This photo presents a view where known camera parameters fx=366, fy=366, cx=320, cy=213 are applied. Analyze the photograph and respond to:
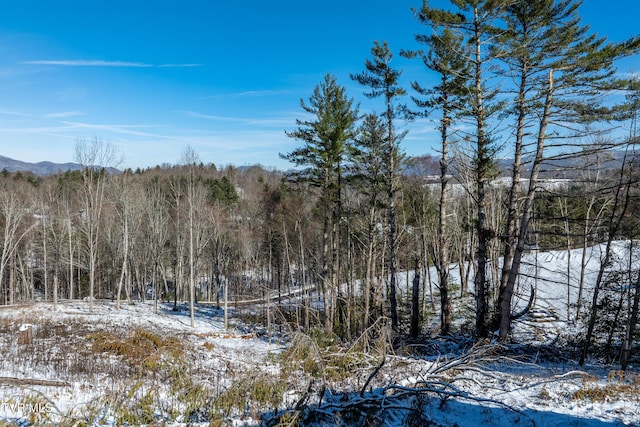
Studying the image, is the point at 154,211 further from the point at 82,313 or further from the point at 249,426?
the point at 249,426

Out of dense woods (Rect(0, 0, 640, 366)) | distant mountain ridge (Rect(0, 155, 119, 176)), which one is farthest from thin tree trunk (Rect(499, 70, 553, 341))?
distant mountain ridge (Rect(0, 155, 119, 176))

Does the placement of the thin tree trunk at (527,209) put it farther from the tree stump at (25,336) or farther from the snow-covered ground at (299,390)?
the tree stump at (25,336)

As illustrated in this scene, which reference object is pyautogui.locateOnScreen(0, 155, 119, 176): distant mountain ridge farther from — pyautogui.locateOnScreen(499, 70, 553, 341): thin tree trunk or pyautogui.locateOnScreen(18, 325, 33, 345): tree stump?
pyautogui.locateOnScreen(499, 70, 553, 341): thin tree trunk

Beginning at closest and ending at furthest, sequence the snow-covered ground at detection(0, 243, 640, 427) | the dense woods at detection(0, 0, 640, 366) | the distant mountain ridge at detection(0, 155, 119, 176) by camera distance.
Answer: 1. the snow-covered ground at detection(0, 243, 640, 427)
2. the dense woods at detection(0, 0, 640, 366)
3. the distant mountain ridge at detection(0, 155, 119, 176)

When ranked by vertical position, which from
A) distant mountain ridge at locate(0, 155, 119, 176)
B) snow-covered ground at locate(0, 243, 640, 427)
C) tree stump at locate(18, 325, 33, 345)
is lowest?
tree stump at locate(18, 325, 33, 345)

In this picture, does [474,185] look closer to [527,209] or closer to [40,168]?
[527,209]

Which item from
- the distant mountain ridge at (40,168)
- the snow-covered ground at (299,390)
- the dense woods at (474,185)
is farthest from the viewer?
the distant mountain ridge at (40,168)

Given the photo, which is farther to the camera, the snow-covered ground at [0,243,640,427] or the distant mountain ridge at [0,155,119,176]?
the distant mountain ridge at [0,155,119,176]

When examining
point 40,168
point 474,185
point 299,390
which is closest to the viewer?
point 299,390

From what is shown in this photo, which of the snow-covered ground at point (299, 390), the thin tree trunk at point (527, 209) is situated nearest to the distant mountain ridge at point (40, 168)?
the snow-covered ground at point (299, 390)

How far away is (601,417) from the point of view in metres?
5.73

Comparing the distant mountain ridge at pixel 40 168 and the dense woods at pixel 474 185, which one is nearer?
the dense woods at pixel 474 185

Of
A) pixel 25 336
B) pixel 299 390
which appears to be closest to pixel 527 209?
pixel 299 390

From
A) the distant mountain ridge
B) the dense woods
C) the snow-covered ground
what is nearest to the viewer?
the snow-covered ground
